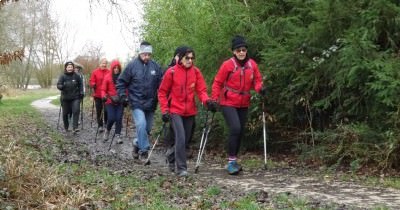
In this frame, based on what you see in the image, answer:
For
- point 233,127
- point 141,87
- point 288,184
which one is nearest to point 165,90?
point 233,127

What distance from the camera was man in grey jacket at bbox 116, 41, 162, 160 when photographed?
10.3m

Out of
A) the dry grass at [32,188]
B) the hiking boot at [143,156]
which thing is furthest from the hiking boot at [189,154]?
the dry grass at [32,188]

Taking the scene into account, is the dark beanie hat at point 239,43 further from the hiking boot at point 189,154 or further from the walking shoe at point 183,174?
the hiking boot at point 189,154

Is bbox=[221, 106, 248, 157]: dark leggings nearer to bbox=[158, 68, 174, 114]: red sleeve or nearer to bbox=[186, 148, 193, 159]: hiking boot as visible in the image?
bbox=[158, 68, 174, 114]: red sleeve

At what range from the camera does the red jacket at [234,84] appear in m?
9.24

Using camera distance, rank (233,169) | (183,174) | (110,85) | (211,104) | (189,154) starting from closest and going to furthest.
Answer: (183,174) < (211,104) < (233,169) < (189,154) < (110,85)

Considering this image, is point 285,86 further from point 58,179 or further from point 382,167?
point 58,179

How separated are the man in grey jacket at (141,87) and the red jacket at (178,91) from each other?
140 cm

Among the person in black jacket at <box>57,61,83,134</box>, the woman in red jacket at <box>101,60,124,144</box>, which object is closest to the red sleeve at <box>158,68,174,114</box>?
the woman in red jacket at <box>101,60,124,144</box>

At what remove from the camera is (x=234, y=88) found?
9305 millimetres

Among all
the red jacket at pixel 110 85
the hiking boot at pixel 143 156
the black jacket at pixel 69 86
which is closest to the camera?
the hiking boot at pixel 143 156

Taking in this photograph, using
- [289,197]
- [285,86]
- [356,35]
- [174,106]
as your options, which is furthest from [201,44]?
[289,197]

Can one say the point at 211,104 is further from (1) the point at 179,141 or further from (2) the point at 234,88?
(1) the point at 179,141

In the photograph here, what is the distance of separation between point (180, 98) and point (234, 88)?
0.99 metres
